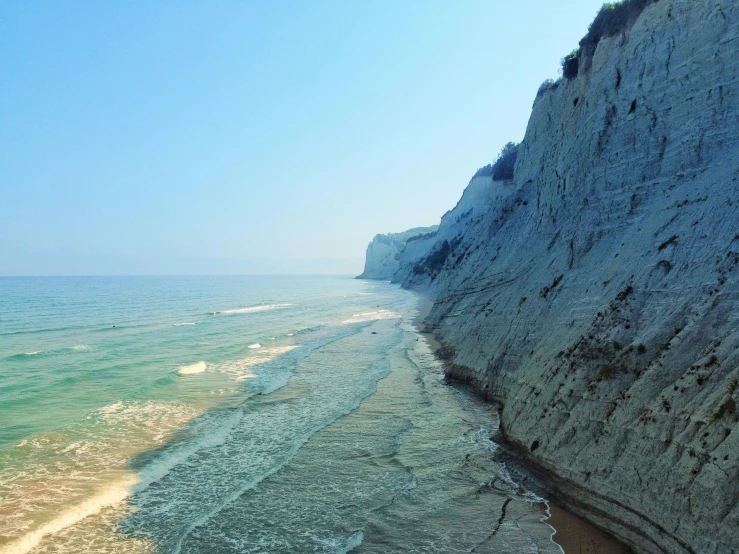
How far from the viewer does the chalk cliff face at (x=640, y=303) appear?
317 inches

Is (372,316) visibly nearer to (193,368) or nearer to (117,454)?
(193,368)

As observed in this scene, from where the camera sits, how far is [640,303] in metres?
11.2

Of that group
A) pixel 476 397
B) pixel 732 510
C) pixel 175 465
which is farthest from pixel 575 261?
pixel 175 465

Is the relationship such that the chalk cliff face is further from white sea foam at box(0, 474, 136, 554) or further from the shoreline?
white sea foam at box(0, 474, 136, 554)

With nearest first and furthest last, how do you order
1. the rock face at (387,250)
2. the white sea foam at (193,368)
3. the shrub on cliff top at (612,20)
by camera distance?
the shrub on cliff top at (612,20) → the white sea foam at (193,368) → the rock face at (387,250)

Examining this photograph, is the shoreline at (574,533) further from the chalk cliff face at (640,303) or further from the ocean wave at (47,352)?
the ocean wave at (47,352)

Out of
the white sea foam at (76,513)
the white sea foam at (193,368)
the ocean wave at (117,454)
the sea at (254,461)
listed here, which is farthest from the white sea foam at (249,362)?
the white sea foam at (76,513)

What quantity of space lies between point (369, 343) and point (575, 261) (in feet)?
66.0

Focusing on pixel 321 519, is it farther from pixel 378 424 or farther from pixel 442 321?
pixel 442 321

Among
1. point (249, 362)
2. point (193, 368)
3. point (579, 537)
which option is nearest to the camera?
point (579, 537)

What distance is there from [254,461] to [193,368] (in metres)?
14.7

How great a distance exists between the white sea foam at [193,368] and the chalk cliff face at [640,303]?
1420 cm

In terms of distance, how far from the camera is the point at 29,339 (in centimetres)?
3831

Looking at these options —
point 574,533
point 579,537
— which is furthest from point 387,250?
point 579,537
